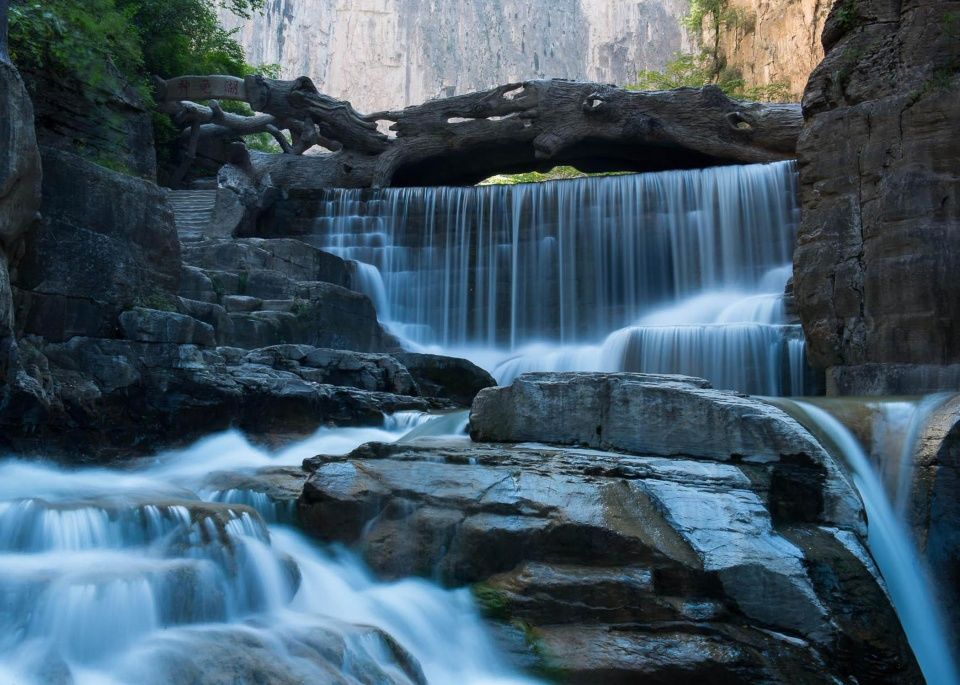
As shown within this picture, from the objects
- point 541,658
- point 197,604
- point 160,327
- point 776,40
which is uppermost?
point 776,40

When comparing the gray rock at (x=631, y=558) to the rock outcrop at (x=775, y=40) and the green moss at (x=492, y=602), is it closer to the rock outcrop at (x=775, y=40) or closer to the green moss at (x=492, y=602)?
the green moss at (x=492, y=602)

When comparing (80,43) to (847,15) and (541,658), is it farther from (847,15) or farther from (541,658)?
(847,15)

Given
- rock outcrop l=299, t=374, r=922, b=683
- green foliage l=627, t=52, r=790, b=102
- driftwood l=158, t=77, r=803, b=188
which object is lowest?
rock outcrop l=299, t=374, r=922, b=683

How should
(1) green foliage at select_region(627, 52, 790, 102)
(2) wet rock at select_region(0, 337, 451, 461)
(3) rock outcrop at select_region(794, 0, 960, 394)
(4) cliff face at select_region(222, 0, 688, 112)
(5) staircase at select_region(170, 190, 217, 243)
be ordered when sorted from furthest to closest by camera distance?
(4) cliff face at select_region(222, 0, 688, 112)
(1) green foliage at select_region(627, 52, 790, 102)
(5) staircase at select_region(170, 190, 217, 243)
(3) rock outcrop at select_region(794, 0, 960, 394)
(2) wet rock at select_region(0, 337, 451, 461)

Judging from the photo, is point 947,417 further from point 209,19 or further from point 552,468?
point 209,19

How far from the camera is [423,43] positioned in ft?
174

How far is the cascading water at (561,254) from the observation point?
1441 cm

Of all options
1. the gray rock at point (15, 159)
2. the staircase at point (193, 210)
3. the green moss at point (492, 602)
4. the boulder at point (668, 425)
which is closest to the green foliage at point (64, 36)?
the gray rock at point (15, 159)

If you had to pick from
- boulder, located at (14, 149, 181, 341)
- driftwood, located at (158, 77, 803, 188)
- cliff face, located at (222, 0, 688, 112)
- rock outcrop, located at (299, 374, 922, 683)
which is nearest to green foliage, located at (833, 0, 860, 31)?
rock outcrop, located at (299, 374, 922, 683)

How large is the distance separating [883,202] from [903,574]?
177 inches

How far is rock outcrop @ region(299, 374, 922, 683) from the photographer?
4230mm

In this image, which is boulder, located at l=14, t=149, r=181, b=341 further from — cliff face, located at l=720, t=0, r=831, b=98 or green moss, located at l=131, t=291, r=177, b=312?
cliff face, located at l=720, t=0, r=831, b=98

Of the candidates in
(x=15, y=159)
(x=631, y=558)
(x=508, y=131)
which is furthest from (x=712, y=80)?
(x=631, y=558)

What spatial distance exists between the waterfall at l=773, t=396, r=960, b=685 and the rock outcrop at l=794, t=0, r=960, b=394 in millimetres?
2229
